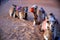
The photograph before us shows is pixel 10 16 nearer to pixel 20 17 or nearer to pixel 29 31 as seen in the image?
pixel 20 17

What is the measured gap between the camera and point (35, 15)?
75.4 inches

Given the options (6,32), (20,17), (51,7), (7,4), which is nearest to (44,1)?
(51,7)

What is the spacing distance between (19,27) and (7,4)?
876mm

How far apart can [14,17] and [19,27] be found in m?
0.31

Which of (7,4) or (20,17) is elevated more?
(7,4)

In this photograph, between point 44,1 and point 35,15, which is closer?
point 35,15

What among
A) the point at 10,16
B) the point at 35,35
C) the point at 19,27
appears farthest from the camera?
the point at 10,16

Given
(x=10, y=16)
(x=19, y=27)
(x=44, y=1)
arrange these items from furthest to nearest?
(x=44, y=1), (x=10, y=16), (x=19, y=27)

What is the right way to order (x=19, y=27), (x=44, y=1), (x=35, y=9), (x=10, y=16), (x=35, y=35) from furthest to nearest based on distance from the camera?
(x=44, y=1), (x=10, y=16), (x=35, y=9), (x=19, y=27), (x=35, y=35)

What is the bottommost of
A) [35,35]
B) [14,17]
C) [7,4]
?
[35,35]

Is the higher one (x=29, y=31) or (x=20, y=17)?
(x=20, y=17)

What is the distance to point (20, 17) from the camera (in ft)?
6.62

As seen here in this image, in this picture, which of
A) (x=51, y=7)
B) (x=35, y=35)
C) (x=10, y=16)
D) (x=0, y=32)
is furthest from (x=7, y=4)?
(x=35, y=35)

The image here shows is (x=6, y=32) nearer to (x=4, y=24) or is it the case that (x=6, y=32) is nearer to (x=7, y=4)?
(x=4, y=24)
